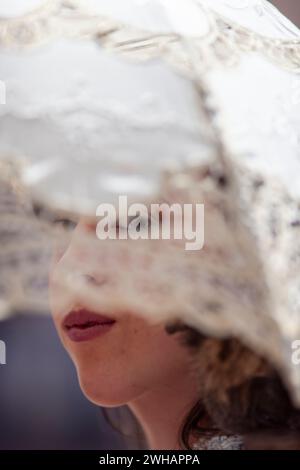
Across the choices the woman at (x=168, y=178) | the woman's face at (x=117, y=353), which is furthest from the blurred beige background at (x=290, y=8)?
the woman's face at (x=117, y=353)

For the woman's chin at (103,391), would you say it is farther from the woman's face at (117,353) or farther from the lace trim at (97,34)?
the lace trim at (97,34)

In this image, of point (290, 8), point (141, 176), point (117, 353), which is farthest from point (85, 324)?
point (290, 8)

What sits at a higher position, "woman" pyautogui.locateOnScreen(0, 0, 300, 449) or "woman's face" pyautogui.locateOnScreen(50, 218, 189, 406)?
"woman" pyautogui.locateOnScreen(0, 0, 300, 449)

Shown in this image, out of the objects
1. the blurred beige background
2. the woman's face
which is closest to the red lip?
the woman's face

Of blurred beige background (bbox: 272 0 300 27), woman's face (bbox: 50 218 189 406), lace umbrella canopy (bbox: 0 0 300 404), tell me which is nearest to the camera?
lace umbrella canopy (bbox: 0 0 300 404)

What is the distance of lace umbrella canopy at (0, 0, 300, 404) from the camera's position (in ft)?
2.52

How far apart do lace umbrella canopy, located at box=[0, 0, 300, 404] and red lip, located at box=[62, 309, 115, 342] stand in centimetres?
3

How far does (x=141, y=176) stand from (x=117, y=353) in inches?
9.8

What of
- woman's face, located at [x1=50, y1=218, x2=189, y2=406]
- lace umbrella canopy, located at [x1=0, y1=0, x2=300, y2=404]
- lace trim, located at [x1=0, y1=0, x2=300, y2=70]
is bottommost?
woman's face, located at [x1=50, y1=218, x2=189, y2=406]

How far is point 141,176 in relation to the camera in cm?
77

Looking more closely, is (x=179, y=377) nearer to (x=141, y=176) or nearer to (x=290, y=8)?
(x=141, y=176)

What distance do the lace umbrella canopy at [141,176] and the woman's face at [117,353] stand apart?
0.04 metres

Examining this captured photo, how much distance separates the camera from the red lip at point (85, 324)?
864 mm

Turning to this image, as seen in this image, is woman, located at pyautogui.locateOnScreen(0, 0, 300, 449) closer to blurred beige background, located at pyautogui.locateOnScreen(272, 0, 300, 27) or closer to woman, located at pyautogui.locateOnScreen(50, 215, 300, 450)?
woman, located at pyautogui.locateOnScreen(50, 215, 300, 450)
